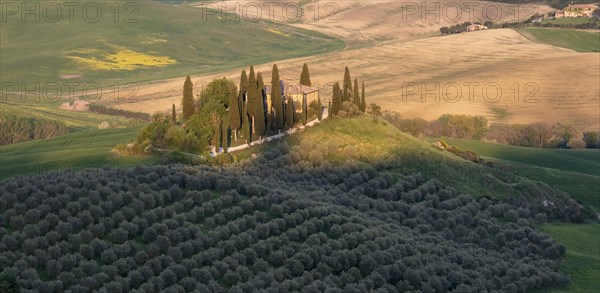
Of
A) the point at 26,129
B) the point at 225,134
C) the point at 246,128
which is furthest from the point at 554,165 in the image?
the point at 26,129

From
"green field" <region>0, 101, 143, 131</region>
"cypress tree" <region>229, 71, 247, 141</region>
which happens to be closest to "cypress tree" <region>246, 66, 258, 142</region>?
"cypress tree" <region>229, 71, 247, 141</region>

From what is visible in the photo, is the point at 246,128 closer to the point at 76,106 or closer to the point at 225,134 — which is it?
the point at 225,134

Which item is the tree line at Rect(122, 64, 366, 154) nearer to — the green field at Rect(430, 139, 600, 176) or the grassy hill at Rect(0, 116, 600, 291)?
the grassy hill at Rect(0, 116, 600, 291)

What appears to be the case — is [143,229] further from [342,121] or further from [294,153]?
[342,121]

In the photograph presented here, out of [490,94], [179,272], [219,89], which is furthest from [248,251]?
[490,94]

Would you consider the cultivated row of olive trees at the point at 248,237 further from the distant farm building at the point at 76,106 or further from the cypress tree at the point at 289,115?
the distant farm building at the point at 76,106
